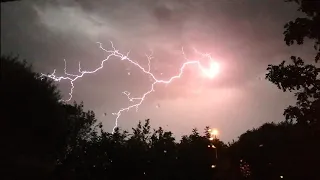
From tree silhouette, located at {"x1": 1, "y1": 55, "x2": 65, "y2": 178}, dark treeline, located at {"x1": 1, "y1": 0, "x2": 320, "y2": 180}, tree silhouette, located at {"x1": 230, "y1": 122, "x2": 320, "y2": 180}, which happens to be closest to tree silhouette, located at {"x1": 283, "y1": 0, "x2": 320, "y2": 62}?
dark treeline, located at {"x1": 1, "y1": 0, "x2": 320, "y2": 180}

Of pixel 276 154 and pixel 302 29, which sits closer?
pixel 302 29

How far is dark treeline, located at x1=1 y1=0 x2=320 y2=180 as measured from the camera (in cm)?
1248

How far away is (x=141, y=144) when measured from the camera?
4075 centimetres

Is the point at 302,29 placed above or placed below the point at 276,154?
below

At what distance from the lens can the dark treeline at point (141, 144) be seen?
12.5 metres

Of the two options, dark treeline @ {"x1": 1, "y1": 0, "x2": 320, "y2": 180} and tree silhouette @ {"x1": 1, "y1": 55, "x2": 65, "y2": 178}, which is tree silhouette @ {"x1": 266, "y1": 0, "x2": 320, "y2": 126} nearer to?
dark treeline @ {"x1": 1, "y1": 0, "x2": 320, "y2": 180}

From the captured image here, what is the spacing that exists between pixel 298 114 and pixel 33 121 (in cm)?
922

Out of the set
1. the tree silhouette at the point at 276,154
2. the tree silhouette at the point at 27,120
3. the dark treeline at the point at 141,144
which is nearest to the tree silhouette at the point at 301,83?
the dark treeline at the point at 141,144

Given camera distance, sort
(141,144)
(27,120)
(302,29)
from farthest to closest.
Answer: (141,144)
(27,120)
(302,29)

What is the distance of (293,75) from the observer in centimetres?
1240

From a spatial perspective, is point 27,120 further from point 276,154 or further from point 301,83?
point 276,154

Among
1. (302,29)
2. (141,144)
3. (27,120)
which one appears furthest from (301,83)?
(141,144)

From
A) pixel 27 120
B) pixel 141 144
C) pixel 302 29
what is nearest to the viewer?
pixel 302 29

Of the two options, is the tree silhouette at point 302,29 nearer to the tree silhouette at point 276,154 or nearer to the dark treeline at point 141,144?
the dark treeline at point 141,144
